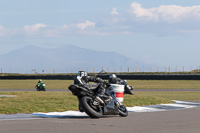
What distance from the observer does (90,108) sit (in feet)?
42.4

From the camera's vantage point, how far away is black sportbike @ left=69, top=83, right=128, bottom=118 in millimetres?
12875

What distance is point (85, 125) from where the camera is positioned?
37.4 ft

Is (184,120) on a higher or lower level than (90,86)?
lower

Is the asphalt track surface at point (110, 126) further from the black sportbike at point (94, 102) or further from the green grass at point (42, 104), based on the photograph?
the green grass at point (42, 104)

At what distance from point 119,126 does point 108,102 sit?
7.60 feet

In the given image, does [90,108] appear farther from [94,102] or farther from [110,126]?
[110,126]

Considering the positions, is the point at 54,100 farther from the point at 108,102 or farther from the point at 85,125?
the point at 85,125

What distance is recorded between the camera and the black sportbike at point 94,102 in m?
12.9

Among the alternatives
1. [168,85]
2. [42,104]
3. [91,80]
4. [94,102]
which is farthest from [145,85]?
[94,102]

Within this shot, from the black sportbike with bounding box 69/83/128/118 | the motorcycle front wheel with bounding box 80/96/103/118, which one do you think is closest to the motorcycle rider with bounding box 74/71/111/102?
the black sportbike with bounding box 69/83/128/118

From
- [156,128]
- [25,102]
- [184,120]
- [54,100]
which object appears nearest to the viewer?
[156,128]

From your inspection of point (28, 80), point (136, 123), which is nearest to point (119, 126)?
point (136, 123)

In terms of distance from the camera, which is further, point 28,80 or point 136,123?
point 28,80

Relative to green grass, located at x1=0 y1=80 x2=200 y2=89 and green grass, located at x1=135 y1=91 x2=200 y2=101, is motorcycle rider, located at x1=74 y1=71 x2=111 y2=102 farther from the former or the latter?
green grass, located at x1=0 y1=80 x2=200 y2=89
